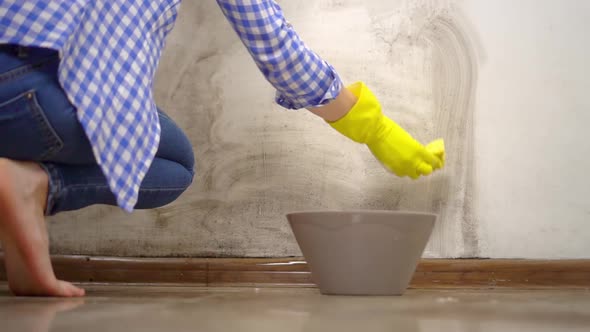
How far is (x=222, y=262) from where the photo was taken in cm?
145

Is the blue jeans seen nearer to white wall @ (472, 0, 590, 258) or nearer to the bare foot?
the bare foot

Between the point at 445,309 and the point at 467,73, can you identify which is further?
the point at 467,73

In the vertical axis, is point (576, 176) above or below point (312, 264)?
above

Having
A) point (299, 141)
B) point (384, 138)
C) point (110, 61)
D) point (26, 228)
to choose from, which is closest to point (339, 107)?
point (384, 138)

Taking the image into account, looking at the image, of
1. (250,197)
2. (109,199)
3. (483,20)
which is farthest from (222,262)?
(483,20)

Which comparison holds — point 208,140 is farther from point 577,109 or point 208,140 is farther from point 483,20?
point 577,109

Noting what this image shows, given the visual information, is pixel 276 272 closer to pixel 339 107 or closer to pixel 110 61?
pixel 339 107

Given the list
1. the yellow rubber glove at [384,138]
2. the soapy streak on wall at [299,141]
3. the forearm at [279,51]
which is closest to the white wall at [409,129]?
the soapy streak on wall at [299,141]

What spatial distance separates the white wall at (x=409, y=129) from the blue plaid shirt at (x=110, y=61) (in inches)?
21.8

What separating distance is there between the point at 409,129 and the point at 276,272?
1.42 feet

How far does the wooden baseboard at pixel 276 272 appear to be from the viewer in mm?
1406

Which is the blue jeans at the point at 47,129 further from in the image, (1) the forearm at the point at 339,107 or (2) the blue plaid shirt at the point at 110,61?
(1) the forearm at the point at 339,107

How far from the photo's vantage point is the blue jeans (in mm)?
824

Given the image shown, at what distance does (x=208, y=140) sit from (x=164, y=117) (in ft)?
1.32
